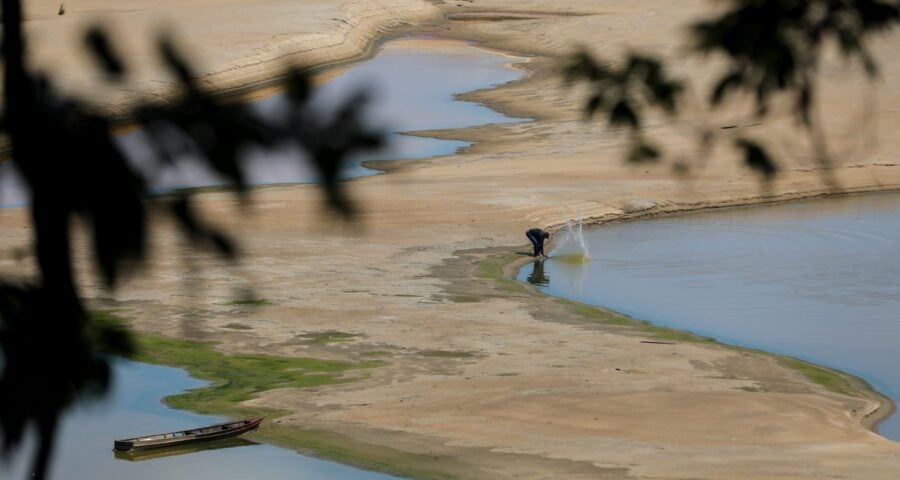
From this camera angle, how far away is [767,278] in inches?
784

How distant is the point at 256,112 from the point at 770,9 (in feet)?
3.67

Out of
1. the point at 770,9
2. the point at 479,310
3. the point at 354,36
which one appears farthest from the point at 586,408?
the point at 354,36

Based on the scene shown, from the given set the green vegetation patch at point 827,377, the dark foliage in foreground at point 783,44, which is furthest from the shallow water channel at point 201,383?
the green vegetation patch at point 827,377

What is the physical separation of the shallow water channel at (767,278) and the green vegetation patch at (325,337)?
3.58 metres

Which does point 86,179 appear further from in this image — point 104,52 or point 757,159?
point 757,159

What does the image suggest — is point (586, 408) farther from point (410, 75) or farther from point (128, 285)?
point (410, 75)

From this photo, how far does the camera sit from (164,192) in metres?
2.45

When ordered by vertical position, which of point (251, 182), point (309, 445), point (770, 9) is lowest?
point (309, 445)

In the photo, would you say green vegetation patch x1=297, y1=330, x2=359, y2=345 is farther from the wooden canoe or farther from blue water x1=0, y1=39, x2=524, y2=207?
the wooden canoe

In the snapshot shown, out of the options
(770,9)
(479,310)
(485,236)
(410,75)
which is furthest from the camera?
(410,75)

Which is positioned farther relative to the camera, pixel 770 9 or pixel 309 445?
pixel 309 445

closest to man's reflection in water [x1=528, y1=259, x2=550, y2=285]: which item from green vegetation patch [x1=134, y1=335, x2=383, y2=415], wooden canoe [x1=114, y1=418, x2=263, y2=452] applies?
green vegetation patch [x1=134, y1=335, x2=383, y2=415]

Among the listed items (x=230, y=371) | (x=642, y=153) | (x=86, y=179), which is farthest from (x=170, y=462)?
(x=86, y=179)

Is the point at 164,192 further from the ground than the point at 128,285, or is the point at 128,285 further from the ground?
the point at 164,192
